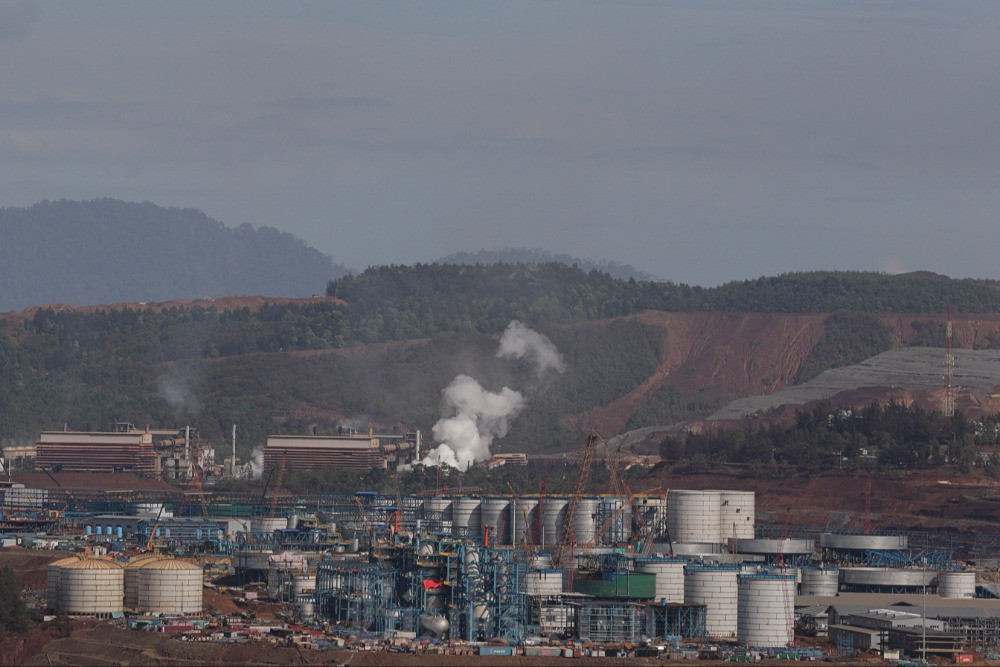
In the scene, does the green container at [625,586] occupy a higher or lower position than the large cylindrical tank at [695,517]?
lower

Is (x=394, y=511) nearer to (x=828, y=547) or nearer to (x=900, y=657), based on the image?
(x=828, y=547)

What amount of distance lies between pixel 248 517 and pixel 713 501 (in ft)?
183

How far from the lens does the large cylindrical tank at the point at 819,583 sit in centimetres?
13675

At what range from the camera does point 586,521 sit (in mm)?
164500

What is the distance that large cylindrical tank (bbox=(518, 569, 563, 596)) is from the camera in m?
126

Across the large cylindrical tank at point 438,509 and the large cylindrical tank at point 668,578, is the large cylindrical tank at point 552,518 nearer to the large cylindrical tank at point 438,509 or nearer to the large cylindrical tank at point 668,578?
the large cylindrical tank at point 438,509

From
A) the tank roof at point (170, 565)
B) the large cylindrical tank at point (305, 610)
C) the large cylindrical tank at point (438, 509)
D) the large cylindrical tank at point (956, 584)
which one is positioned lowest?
the large cylindrical tank at point (305, 610)

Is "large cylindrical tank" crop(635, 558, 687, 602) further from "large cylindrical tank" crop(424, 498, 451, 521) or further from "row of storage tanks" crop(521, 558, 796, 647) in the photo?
"large cylindrical tank" crop(424, 498, 451, 521)

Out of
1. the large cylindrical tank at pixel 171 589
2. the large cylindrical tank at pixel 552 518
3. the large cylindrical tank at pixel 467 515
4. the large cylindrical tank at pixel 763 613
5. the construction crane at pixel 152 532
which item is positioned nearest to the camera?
the large cylindrical tank at pixel 763 613

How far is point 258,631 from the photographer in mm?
116938

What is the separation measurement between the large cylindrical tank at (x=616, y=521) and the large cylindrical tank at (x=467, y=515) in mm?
11529

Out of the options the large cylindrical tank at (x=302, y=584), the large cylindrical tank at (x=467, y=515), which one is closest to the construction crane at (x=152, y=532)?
the large cylindrical tank at (x=467, y=515)

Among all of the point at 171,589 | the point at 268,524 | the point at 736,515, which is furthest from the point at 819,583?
the point at 268,524

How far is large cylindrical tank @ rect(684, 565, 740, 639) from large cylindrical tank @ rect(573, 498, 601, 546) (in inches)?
1558
